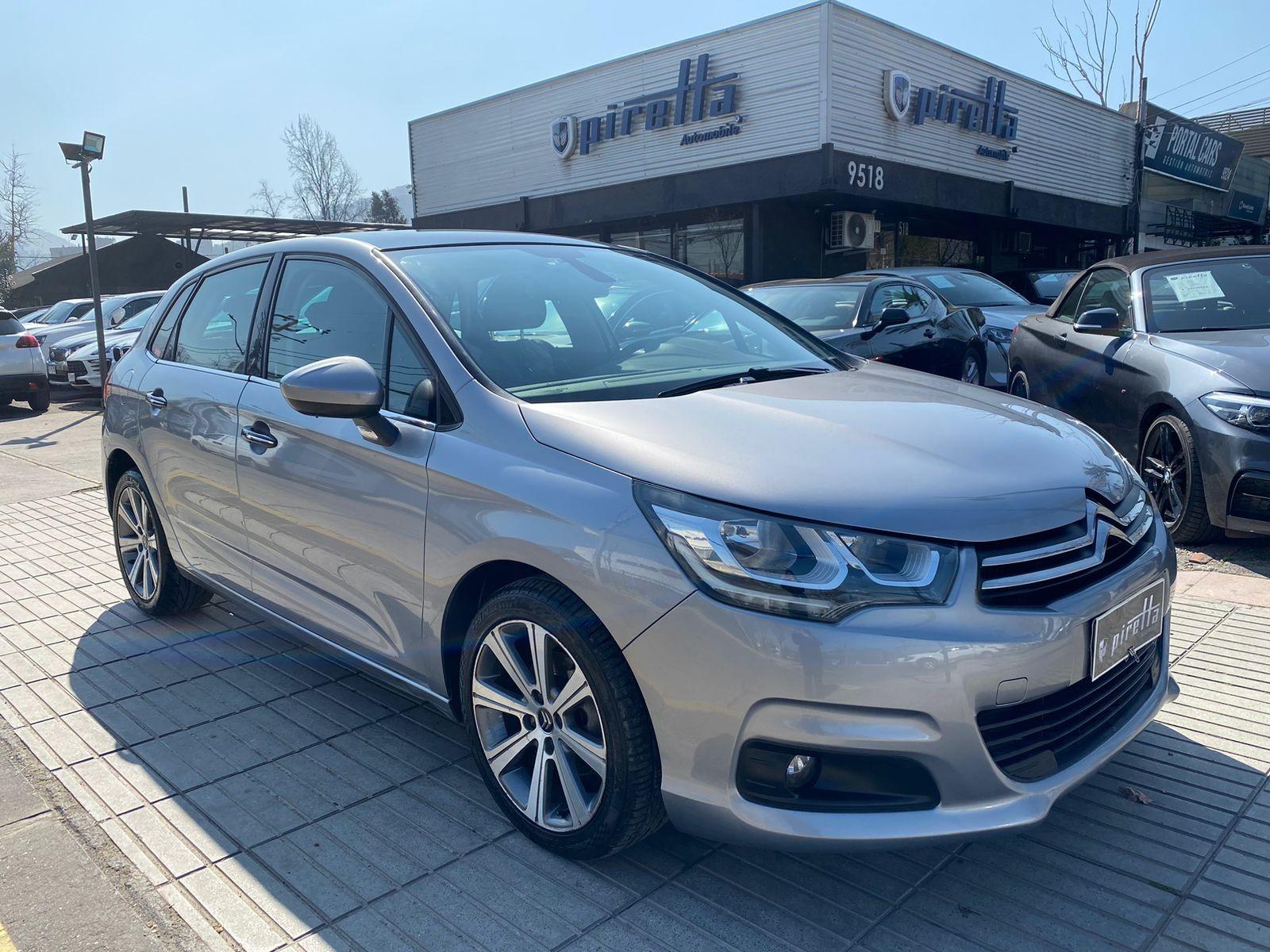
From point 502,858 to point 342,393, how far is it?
1358 millimetres

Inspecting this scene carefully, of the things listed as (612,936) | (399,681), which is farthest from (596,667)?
(399,681)

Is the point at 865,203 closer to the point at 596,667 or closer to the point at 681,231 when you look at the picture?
the point at 681,231

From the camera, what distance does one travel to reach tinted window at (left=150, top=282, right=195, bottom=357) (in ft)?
14.7

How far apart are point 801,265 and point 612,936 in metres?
17.3

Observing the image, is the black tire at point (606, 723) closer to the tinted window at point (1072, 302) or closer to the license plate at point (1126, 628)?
the license plate at point (1126, 628)

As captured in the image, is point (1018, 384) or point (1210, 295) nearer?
point (1210, 295)

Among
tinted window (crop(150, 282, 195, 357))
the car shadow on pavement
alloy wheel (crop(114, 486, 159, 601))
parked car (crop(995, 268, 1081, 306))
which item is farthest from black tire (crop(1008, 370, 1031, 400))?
parked car (crop(995, 268, 1081, 306))

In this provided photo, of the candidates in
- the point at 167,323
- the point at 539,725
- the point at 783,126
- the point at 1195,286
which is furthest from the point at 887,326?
the point at 783,126

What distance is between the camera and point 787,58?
1597cm

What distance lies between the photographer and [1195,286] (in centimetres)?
594

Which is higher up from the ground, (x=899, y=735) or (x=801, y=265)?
(x=801, y=265)

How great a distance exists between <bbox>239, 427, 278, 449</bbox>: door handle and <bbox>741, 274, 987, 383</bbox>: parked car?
18.3 feet

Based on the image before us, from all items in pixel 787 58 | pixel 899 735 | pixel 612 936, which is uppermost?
pixel 787 58

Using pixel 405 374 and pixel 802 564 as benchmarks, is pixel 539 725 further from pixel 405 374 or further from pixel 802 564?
pixel 405 374
